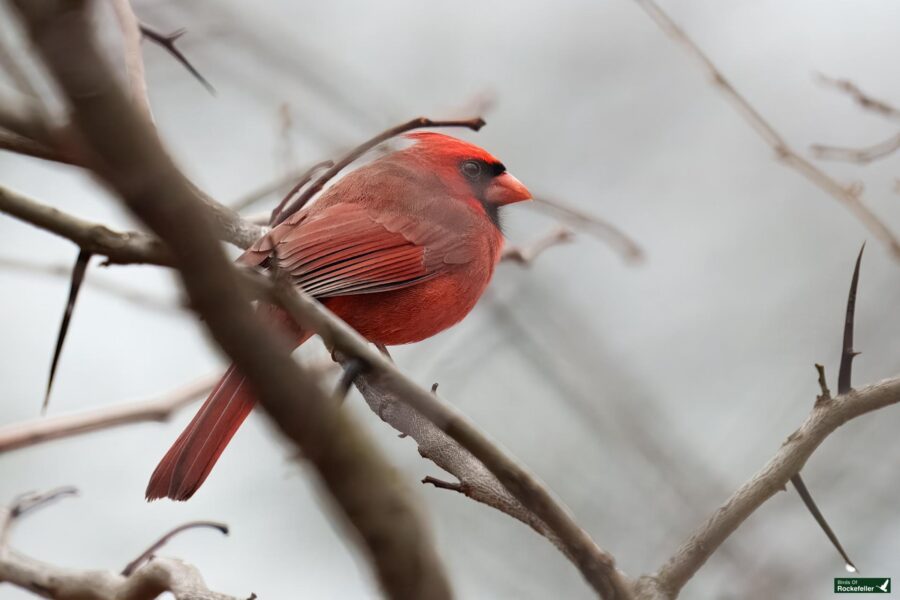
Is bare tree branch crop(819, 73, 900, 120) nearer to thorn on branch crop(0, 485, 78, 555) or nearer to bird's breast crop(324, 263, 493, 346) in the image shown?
bird's breast crop(324, 263, 493, 346)

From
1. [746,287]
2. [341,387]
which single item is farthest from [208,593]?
[746,287]

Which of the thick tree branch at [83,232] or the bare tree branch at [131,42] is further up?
the bare tree branch at [131,42]

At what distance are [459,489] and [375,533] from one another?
845 millimetres

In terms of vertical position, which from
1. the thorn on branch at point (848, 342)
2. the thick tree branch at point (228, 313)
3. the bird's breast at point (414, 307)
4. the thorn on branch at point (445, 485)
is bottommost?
the thick tree branch at point (228, 313)

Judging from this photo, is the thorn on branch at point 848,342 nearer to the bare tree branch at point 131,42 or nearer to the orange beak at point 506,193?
the bare tree branch at point 131,42

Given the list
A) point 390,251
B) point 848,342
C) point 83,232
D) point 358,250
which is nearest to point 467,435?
point 83,232

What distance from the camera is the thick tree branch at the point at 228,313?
673mm

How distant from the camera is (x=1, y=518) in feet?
7.25

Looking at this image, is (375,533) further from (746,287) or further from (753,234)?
(753,234)

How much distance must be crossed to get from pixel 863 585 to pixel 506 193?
1.96m

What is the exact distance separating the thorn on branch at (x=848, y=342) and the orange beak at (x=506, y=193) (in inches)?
82.3

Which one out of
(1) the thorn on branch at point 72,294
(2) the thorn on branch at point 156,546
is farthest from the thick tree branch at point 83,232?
(2) the thorn on branch at point 156,546

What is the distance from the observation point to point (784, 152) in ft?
8.36

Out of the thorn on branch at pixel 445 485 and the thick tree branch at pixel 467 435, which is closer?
the thick tree branch at pixel 467 435
